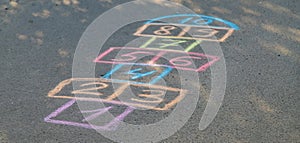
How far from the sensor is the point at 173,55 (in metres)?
5.08

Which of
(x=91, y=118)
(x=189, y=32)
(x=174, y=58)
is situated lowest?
(x=91, y=118)

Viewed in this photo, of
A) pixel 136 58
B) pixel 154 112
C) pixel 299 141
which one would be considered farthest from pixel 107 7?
pixel 299 141

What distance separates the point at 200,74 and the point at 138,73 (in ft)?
2.25

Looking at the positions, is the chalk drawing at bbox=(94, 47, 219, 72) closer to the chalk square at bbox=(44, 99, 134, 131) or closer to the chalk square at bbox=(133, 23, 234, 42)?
the chalk square at bbox=(133, 23, 234, 42)

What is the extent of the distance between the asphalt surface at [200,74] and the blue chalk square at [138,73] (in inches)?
4.1

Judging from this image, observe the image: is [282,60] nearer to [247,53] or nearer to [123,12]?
[247,53]

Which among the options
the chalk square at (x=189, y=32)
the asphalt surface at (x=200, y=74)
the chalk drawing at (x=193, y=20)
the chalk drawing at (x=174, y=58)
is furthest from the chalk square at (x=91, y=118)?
the chalk drawing at (x=193, y=20)

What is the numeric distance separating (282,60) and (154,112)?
5.49ft

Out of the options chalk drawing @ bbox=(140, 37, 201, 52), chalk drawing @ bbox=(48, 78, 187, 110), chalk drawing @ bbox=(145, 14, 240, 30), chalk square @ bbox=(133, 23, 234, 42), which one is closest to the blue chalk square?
chalk drawing @ bbox=(48, 78, 187, 110)

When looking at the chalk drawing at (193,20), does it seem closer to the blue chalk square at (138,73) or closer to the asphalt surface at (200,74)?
the asphalt surface at (200,74)

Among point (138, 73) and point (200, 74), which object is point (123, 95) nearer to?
point (138, 73)

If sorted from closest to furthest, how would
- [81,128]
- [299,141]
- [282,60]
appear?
[299,141] → [81,128] → [282,60]

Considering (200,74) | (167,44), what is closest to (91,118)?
(200,74)

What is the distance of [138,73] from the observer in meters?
4.80
